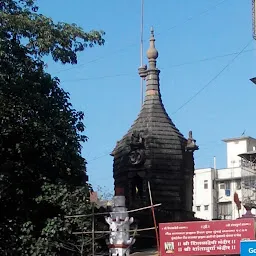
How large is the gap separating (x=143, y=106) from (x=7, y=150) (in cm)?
1224

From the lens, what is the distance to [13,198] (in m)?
15.6

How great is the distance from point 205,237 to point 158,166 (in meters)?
9.67

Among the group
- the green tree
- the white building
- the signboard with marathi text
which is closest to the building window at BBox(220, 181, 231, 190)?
the white building

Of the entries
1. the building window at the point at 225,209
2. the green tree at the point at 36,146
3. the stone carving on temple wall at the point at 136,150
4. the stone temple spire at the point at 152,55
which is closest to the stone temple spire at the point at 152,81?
the stone temple spire at the point at 152,55

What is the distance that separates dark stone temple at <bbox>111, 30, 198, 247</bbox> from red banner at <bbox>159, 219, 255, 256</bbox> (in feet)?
25.2

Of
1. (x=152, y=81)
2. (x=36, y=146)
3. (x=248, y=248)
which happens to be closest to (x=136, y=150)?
(x=152, y=81)

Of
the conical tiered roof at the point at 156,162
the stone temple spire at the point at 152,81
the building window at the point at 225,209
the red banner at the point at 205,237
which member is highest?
the stone temple spire at the point at 152,81

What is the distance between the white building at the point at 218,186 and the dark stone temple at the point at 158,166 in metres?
41.9

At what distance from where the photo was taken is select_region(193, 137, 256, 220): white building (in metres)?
67.6

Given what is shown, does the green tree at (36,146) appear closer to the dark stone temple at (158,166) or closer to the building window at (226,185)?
the dark stone temple at (158,166)

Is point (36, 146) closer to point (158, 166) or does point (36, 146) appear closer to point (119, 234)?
point (119, 234)

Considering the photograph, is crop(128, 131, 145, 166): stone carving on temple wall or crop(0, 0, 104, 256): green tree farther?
crop(128, 131, 145, 166): stone carving on temple wall

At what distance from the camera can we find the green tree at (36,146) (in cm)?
1503

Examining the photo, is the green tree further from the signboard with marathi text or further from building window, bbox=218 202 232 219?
building window, bbox=218 202 232 219
